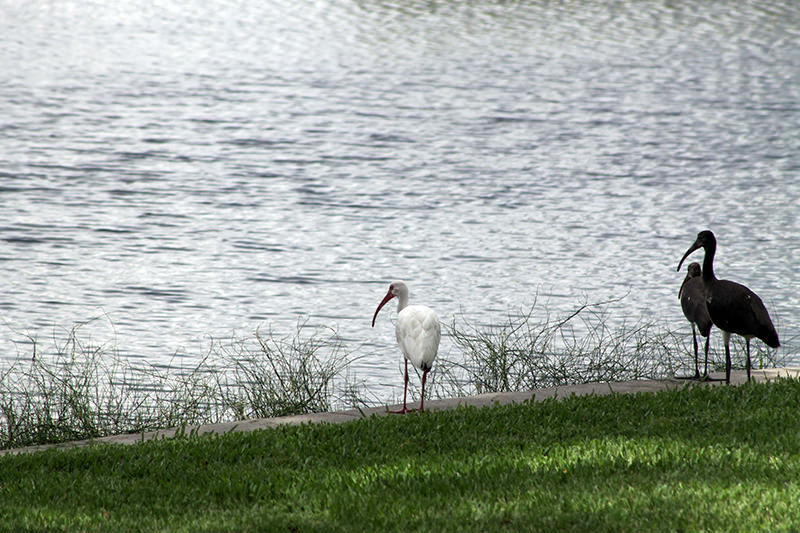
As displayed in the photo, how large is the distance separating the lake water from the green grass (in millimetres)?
3948

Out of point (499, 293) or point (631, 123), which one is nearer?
point (499, 293)

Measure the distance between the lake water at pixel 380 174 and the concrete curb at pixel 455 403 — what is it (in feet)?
8.52

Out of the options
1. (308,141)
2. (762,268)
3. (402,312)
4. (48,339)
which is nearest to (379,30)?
(308,141)

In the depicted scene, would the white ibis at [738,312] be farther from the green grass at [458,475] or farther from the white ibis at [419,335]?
the white ibis at [419,335]

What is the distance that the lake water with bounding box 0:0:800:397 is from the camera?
15117 mm

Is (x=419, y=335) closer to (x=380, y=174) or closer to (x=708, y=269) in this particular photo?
(x=708, y=269)

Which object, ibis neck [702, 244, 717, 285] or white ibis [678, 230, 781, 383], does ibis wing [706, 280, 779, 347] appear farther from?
ibis neck [702, 244, 717, 285]

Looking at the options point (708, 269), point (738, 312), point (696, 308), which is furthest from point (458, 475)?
point (696, 308)

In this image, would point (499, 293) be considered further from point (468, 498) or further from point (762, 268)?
point (468, 498)

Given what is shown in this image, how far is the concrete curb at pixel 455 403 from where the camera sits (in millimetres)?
7957

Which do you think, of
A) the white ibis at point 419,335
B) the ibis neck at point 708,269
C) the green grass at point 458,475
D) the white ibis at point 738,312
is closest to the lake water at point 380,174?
the white ibis at point 419,335

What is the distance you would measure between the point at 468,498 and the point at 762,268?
11.8 m

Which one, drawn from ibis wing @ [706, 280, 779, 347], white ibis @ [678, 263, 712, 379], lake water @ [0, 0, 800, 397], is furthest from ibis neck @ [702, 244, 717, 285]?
lake water @ [0, 0, 800, 397]

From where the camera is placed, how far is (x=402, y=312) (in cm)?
881
